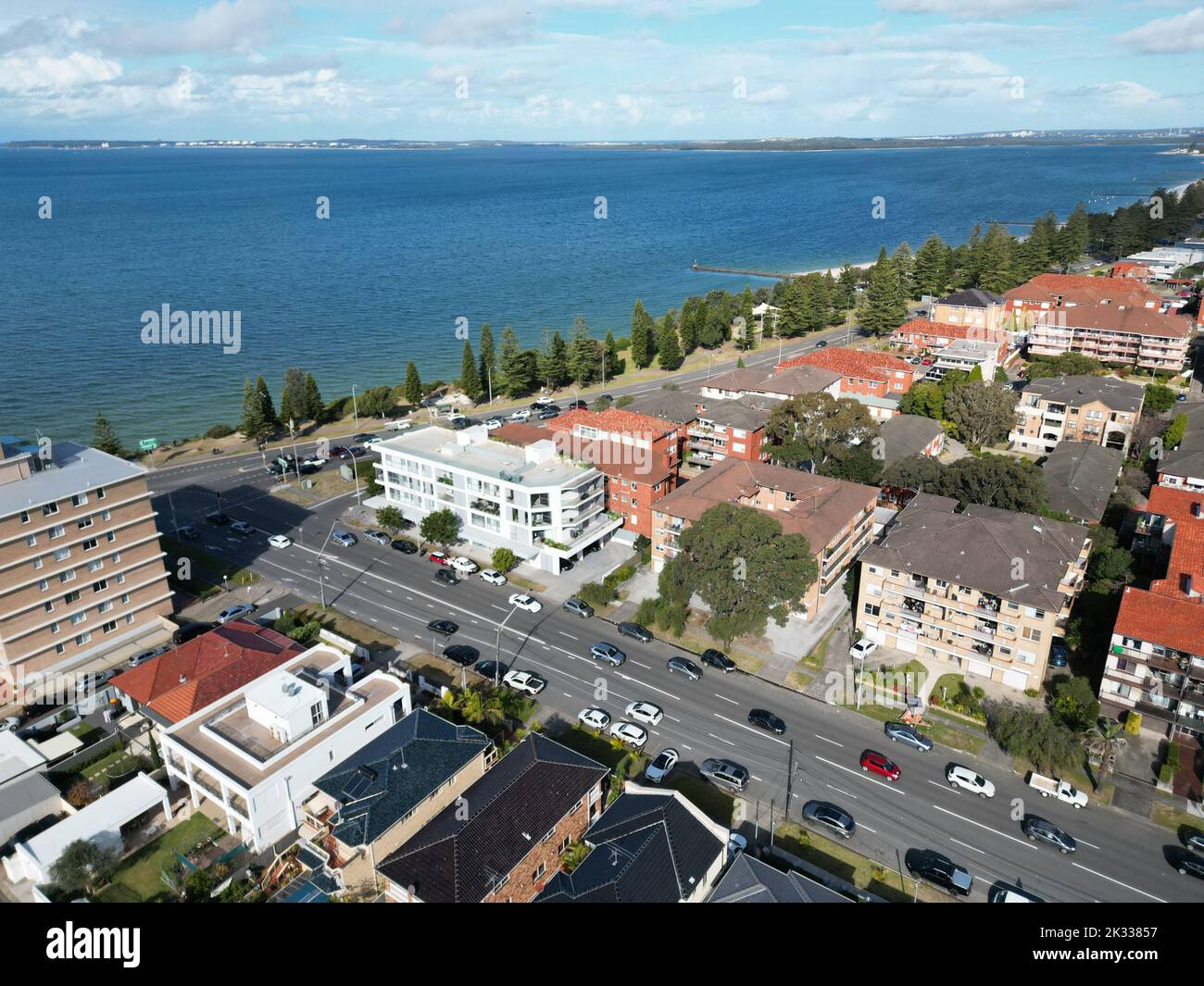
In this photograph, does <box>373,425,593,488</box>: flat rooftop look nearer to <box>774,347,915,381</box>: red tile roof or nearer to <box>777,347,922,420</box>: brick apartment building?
<box>777,347,922,420</box>: brick apartment building

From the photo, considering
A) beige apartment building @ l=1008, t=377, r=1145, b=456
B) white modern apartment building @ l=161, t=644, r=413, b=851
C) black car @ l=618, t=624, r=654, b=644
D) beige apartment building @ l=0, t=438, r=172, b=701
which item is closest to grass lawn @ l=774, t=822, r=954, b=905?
black car @ l=618, t=624, r=654, b=644

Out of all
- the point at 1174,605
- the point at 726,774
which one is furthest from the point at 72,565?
the point at 1174,605

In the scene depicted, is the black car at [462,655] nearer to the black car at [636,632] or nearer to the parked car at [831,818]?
the black car at [636,632]

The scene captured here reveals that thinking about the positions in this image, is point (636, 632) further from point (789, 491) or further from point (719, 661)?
point (789, 491)

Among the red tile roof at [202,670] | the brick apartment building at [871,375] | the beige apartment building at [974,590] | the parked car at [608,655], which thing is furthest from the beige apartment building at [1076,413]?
the red tile roof at [202,670]

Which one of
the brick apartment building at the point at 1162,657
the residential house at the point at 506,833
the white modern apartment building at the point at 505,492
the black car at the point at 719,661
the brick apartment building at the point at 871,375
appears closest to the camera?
the residential house at the point at 506,833
